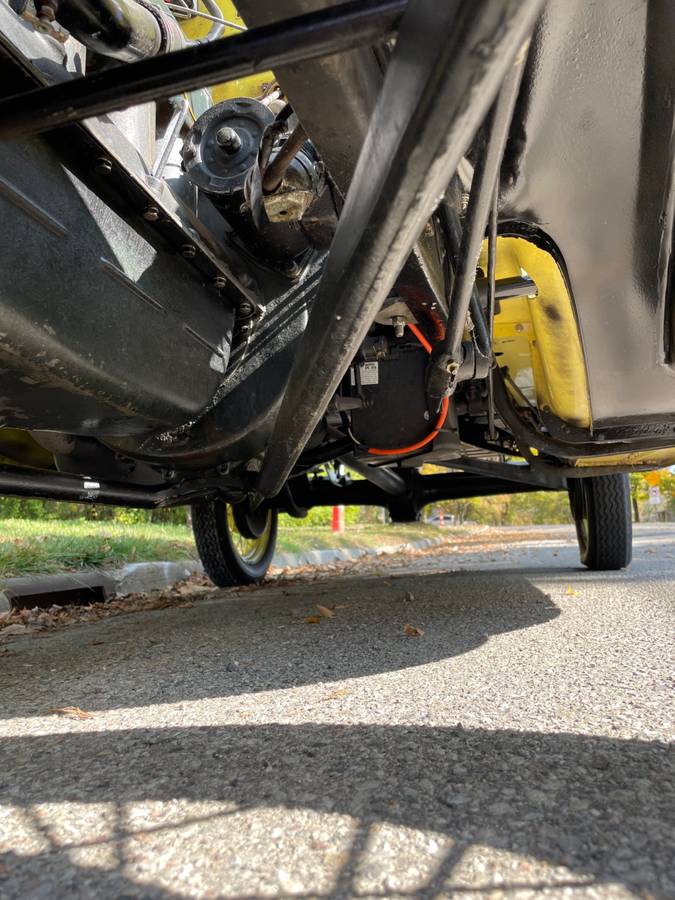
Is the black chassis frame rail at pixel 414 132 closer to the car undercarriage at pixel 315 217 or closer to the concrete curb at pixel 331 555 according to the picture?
the car undercarriage at pixel 315 217

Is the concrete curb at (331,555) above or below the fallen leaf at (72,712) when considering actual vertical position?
below

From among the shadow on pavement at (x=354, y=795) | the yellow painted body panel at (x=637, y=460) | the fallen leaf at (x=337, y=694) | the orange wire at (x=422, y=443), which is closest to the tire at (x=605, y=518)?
the yellow painted body panel at (x=637, y=460)

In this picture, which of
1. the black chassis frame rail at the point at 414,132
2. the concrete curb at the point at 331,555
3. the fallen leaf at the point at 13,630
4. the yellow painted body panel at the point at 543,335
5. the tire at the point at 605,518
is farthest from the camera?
the concrete curb at the point at 331,555

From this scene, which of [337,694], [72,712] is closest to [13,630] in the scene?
[72,712]

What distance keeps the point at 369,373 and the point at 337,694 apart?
101 centimetres

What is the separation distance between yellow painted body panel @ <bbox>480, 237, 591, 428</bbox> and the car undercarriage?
0.03 ft

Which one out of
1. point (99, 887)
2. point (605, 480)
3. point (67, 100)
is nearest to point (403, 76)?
point (67, 100)

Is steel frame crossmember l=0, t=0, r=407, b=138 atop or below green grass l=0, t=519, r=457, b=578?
atop

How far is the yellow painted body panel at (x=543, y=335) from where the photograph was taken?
1.51 meters

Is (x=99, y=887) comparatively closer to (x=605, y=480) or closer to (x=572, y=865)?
(x=572, y=865)

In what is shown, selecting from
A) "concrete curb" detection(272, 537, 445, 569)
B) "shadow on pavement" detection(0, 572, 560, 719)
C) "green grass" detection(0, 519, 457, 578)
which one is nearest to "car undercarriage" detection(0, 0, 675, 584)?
"shadow on pavement" detection(0, 572, 560, 719)

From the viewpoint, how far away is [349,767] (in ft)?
3.30

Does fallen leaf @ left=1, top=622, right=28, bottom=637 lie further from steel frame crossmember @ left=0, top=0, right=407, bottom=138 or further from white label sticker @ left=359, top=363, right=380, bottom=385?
steel frame crossmember @ left=0, top=0, right=407, bottom=138

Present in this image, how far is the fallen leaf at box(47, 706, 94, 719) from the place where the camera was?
135cm
